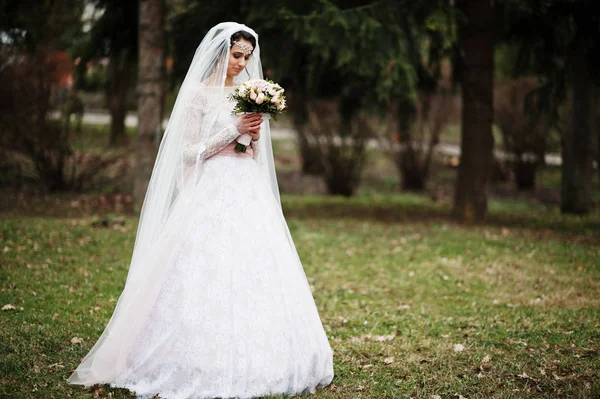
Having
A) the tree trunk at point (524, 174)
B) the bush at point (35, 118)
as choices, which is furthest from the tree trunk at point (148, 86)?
the tree trunk at point (524, 174)

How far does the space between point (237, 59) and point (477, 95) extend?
7.56 m

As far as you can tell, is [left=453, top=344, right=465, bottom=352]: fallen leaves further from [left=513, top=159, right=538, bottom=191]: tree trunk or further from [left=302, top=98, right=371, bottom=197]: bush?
[left=513, top=159, right=538, bottom=191]: tree trunk

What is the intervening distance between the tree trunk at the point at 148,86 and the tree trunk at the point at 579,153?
8256 mm

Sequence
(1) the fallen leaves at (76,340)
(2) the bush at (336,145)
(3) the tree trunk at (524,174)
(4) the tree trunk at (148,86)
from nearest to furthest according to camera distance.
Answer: (1) the fallen leaves at (76,340) < (4) the tree trunk at (148,86) < (2) the bush at (336,145) < (3) the tree trunk at (524,174)

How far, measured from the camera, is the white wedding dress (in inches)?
164

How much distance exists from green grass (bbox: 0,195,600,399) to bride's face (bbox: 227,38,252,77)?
7.96ft

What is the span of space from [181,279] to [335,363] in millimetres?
1562

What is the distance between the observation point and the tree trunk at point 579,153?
13227 mm

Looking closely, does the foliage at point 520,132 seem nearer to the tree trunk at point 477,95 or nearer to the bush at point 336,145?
the bush at point 336,145

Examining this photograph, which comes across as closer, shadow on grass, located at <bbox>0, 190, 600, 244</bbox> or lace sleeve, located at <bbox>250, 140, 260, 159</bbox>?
lace sleeve, located at <bbox>250, 140, 260, 159</bbox>

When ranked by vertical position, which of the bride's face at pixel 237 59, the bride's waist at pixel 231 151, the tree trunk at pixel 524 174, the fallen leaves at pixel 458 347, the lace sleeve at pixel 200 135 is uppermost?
the bride's face at pixel 237 59

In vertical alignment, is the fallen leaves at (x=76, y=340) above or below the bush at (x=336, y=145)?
below

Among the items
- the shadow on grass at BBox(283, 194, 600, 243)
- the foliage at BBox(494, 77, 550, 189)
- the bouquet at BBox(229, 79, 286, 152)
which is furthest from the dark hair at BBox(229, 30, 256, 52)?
the foliage at BBox(494, 77, 550, 189)

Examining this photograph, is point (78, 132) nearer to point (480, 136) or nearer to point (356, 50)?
point (356, 50)
